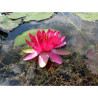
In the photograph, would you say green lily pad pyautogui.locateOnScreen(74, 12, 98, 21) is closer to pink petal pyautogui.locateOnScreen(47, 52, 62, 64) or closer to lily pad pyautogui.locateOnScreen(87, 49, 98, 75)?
lily pad pyautogui.locateOnScreen(87, 49, 98, 75)

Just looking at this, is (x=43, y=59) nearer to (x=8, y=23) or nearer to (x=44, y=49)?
(x=44, y=49)

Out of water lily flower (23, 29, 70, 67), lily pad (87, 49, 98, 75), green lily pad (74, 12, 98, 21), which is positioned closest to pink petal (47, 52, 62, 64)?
water lily flower (23, 29, 70, 67)

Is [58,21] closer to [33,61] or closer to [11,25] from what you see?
[11,25]

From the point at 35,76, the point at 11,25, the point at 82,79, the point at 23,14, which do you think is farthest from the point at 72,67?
the point at 23,14

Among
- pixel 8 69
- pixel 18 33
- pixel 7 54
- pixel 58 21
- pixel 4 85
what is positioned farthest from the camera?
pixel 58 21

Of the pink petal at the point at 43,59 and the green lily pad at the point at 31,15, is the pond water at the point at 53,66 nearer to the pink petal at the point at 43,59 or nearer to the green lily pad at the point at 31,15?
the pink petal at the point at 43,59

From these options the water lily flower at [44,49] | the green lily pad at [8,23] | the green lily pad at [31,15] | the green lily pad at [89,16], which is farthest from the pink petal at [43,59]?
the green lily pad at [89,16]

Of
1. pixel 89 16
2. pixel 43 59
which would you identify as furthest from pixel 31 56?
pixel 89 16
